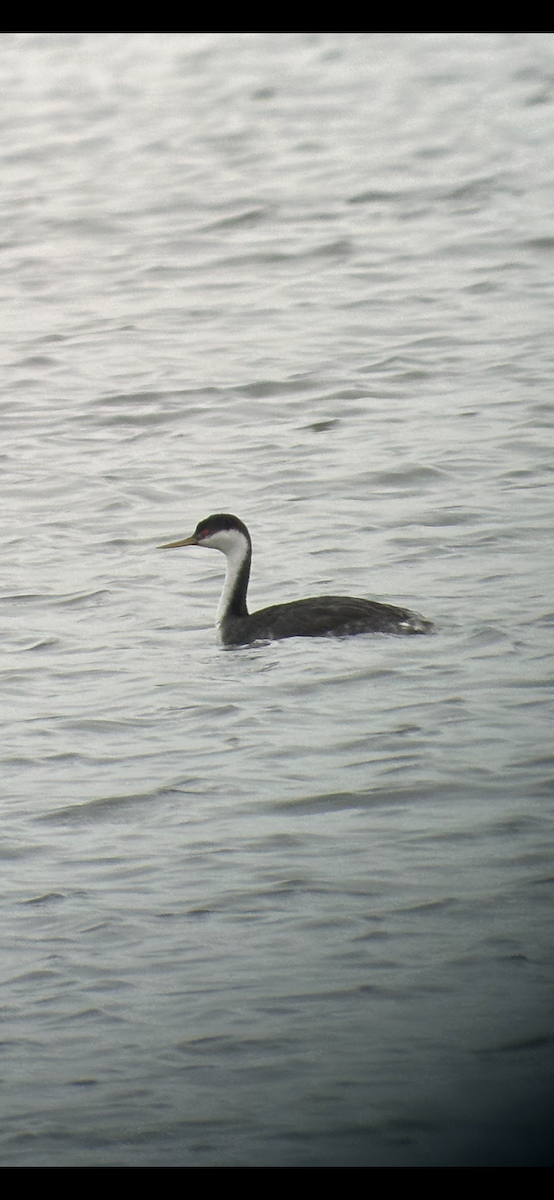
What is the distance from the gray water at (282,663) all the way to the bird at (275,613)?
0.36ft

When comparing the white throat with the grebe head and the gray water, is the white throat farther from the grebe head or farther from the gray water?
the gray water

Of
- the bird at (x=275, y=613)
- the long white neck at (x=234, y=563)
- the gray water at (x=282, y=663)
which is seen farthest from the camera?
the long white neck at (x=234, y=563)

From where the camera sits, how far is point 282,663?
8.91 metres

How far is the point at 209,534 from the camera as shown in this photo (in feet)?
31.8

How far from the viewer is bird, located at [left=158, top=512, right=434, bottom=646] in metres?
8.83

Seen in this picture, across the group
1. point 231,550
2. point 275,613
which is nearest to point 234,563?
point 231,550

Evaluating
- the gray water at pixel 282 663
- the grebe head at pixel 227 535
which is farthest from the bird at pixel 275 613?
the gray water at pixel 282 663

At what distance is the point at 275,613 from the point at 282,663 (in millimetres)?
360

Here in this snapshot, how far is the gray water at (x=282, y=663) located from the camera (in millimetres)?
5020

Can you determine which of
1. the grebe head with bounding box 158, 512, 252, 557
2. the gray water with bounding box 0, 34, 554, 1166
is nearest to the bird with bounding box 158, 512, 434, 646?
the grebe head with bounding box 158, 512, 252, 557

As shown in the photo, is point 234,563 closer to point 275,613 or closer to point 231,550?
point 231,550

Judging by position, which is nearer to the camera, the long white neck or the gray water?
the gray water

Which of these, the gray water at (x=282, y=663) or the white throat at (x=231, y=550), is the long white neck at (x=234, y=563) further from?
the gray water at (x=282, y=663)

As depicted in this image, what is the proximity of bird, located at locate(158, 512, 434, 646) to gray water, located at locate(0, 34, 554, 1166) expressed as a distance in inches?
4.3
